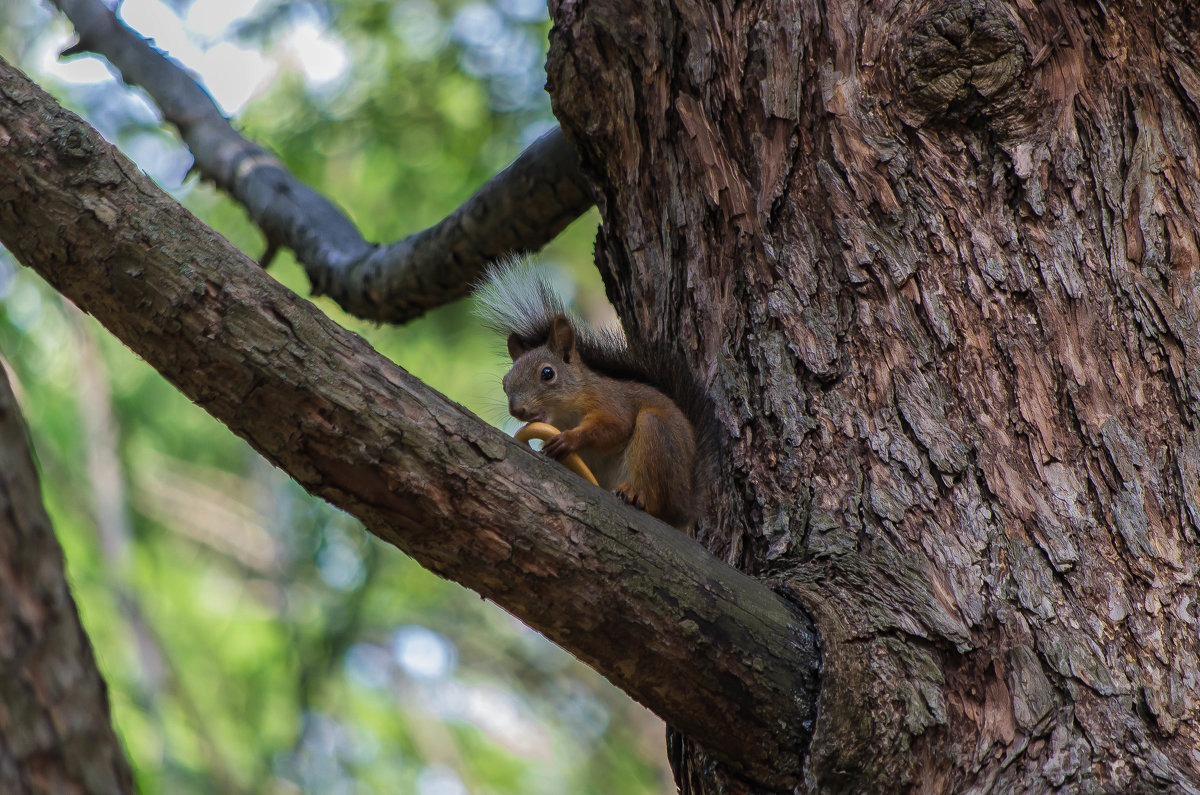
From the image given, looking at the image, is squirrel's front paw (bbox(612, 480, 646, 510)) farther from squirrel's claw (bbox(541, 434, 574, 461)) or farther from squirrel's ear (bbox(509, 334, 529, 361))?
squirrel's ear (bbox(509, 334, 529, 361))

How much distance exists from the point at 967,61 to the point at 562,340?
1.53 meters

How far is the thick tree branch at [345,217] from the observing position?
10.0 feet

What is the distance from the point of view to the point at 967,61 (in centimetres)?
200

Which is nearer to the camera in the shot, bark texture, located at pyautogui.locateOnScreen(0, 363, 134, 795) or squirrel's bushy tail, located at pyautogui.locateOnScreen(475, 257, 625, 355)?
bark texture, located at pyautogui.locateOnScreen(0, 363, 134, 795)

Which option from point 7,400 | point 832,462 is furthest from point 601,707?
point 7,400

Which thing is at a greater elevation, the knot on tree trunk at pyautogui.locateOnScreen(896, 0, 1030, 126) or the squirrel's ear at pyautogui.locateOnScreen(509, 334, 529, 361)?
the knot on tree trunk at pyautogui.locateOnScreen(896, 0, 1030, 126)

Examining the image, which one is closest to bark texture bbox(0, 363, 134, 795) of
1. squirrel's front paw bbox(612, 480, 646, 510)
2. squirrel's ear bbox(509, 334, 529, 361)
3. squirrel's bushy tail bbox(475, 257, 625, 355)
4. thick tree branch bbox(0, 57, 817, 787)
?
thick tree branch bbox(0, 57, 817, 787)

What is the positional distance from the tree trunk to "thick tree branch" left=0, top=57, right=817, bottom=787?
0.15 m

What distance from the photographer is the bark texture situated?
1.27m

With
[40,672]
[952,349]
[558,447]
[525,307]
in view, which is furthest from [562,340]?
[40,672]

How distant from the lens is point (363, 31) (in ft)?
15.4

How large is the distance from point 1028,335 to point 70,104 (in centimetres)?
427

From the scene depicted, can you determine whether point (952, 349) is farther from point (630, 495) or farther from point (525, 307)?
point (525, 307)

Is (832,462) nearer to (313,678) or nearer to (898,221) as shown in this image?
(898,221)
